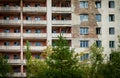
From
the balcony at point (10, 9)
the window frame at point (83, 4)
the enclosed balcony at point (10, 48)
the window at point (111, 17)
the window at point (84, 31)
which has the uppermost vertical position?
the window frame at point (83, 4)

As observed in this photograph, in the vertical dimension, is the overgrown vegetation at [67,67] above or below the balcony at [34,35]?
below

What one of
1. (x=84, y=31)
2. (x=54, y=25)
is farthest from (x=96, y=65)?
(x=54, y=25)

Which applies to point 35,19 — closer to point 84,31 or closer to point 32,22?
point 32,22

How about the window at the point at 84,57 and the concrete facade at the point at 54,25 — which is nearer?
the concrete facade at the point at 54,25

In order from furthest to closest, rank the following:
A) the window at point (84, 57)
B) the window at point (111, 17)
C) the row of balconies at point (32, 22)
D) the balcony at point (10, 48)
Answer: the window at point (111, 17)
the window at point (84, 57)
the row of balconies at point (32, 22)
the balcony at point (10, 48)

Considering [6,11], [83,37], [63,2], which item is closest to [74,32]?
[83,37]

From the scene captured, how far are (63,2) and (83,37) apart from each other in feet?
25.6

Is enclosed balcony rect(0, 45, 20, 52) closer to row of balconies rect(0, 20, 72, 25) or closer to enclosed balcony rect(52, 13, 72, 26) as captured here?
row of balconies rect(0, 20, 72, 25)

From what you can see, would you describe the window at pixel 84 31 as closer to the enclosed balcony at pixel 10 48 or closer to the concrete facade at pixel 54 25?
the concrete facade at pixel 54 25

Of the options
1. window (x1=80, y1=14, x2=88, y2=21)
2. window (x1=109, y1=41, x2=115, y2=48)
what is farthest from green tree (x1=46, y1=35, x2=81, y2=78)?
window (x1=109, y1=41, x2=115, y2=48)

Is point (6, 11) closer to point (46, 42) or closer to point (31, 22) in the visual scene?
point (31, 22)

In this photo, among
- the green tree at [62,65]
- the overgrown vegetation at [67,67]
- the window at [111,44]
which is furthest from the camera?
the window at [111,44]

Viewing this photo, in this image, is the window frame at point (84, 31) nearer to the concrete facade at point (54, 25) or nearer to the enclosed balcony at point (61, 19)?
the concrete facade at point (54, 25)

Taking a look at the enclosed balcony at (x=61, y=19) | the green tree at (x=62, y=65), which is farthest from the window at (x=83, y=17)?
the green tree at (x=62, y=65)
